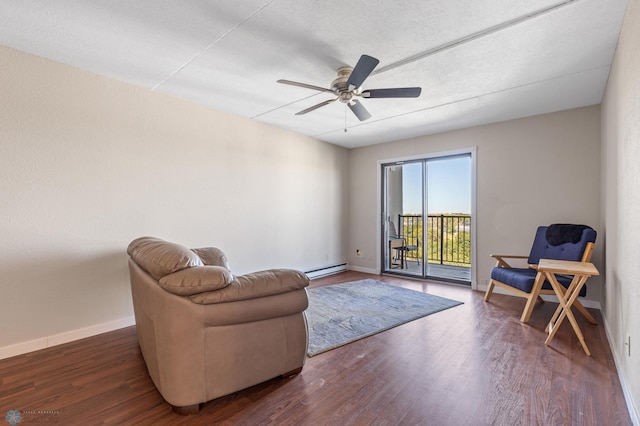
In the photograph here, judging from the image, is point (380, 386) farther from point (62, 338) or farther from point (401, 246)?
point (401, 246)

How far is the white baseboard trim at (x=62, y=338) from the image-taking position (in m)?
2.37

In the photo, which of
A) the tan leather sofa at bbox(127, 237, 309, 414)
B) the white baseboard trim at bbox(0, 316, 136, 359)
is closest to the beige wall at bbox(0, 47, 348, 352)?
the white baseboard trim at bbox(0, 316, 136, 359)

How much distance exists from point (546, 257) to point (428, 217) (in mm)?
1908

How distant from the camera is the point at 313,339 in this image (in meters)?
2.65

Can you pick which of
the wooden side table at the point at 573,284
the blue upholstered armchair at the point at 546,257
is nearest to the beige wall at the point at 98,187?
the blue upholstered armchair at the point at 546,257

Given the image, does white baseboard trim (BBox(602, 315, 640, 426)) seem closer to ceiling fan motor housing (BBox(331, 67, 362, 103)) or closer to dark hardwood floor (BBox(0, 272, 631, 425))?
dark hardwood floor (BBox(0, 272, 631, 425))

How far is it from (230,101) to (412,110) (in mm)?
2278

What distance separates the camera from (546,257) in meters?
3.55

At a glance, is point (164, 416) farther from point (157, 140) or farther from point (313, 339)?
point (157, 140)

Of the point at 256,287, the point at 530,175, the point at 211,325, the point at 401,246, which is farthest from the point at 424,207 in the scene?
the point at 211,325

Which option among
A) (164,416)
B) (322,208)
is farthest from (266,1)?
(322,208)

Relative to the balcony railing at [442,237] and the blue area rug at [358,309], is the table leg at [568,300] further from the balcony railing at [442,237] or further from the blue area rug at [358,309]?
the balcony railing at [442,237]

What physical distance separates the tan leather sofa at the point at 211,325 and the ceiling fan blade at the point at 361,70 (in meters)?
1.54

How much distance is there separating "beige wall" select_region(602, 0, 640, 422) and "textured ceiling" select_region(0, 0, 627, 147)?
0.30 meters
